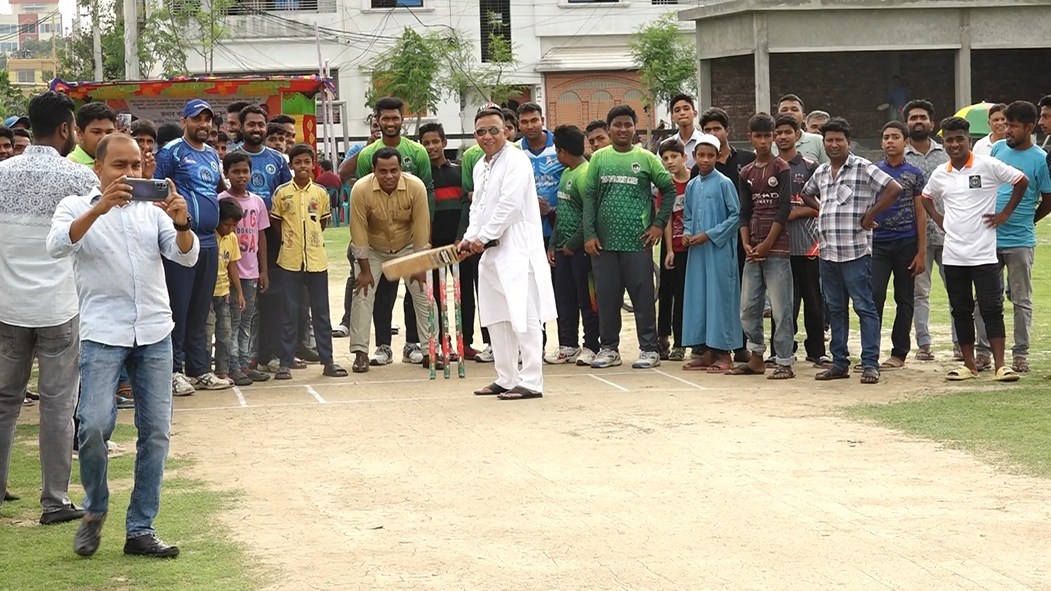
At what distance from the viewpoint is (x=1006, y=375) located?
11.3 m

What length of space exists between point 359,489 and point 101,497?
1.70 meters

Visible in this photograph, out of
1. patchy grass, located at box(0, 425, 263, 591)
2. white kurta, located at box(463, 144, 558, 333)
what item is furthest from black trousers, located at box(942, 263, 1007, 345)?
patchy grass, located at box(0, 425, 263, 591)

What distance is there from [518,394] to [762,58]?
900 inches

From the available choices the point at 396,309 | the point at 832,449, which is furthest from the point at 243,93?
the point at 832,449

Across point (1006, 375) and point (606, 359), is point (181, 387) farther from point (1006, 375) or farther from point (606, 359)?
point (1006, 375)

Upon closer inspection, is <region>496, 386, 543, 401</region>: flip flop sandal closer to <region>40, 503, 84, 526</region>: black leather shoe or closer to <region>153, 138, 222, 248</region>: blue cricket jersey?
<region>153, 138, 222, 248</region>: blue cricket jersey

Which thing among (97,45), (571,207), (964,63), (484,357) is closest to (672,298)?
(571,207)

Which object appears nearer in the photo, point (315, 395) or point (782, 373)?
point (315, 395)

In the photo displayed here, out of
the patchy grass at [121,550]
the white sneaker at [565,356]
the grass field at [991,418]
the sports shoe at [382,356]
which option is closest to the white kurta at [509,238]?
the white sneaker at [565,356]

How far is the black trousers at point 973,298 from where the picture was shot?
37.4 ft

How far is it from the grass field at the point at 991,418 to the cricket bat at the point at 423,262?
3.14 meters

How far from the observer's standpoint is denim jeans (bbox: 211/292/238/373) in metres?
12.2

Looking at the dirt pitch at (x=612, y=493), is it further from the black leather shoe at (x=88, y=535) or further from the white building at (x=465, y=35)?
the white building at (x=465, y=35)

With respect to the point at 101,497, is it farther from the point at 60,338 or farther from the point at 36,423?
the point at 36,423
